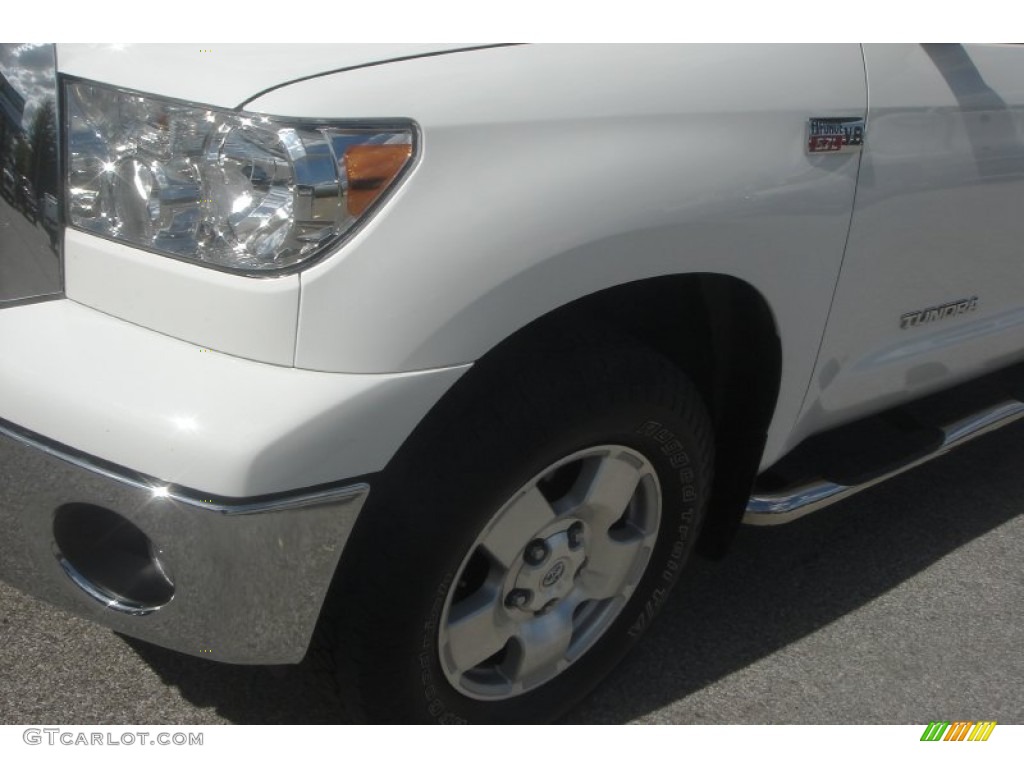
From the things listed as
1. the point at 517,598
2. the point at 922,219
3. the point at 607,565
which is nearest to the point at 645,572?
the point at 607,565

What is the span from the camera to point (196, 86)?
5.19ft

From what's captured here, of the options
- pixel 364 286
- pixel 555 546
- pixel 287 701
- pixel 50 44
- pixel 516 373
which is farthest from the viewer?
pixel 287 701

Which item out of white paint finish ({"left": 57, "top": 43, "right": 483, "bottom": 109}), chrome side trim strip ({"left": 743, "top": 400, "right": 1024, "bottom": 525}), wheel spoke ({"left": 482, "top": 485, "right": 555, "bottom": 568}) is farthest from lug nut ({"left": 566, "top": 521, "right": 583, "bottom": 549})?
white paint finish ({"left": 57, "top": 43, "right": 483, "bottom": 109})

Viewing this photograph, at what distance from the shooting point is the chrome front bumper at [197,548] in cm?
154

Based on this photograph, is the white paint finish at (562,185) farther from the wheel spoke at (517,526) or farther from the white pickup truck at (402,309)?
the wheel spoke at (517,526)

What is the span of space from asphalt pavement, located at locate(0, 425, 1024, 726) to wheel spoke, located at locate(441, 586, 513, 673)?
255mm

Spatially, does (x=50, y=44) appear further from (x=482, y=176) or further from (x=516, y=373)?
(x=516, y=373)

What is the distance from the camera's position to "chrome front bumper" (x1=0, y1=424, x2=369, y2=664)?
1536 mm

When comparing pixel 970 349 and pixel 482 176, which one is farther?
pixel 970 349

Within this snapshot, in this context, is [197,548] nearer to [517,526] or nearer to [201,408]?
[201,408]

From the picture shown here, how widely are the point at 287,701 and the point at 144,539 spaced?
665 millimetres
